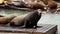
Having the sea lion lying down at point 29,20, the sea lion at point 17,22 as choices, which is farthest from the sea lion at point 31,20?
the sea lion at point 17,22

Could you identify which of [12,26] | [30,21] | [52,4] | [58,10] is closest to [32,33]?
[30,21]

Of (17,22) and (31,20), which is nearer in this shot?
(31,20)

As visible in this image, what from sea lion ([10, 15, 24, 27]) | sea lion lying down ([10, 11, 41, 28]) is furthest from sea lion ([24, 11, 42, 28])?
sea lion ([10, 15, 24, 27])

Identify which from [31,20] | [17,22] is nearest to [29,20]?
[31,20]

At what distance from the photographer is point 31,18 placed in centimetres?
429

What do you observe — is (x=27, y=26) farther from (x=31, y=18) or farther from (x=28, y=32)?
(x=28, y=32)

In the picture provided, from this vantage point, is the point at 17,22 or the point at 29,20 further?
the point at 17,22

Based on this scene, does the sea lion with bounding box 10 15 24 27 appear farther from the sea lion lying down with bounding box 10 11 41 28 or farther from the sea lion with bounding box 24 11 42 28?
the sea lion with bounding box 24 11 42 28

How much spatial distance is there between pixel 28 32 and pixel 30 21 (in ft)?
1.31

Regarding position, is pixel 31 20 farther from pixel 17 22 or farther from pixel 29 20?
pixel 17 22

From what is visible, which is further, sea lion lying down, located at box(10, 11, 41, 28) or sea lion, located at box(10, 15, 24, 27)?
sea lion, located at box(10, 15, 24, 27)

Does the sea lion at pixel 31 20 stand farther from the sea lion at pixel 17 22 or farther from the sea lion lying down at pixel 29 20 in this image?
the sea lion at pixel 17 22

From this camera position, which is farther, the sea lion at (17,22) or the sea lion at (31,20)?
the sea lion at (17,22)

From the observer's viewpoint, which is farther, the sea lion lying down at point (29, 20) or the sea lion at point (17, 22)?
the sea lion at point (17, 22)
